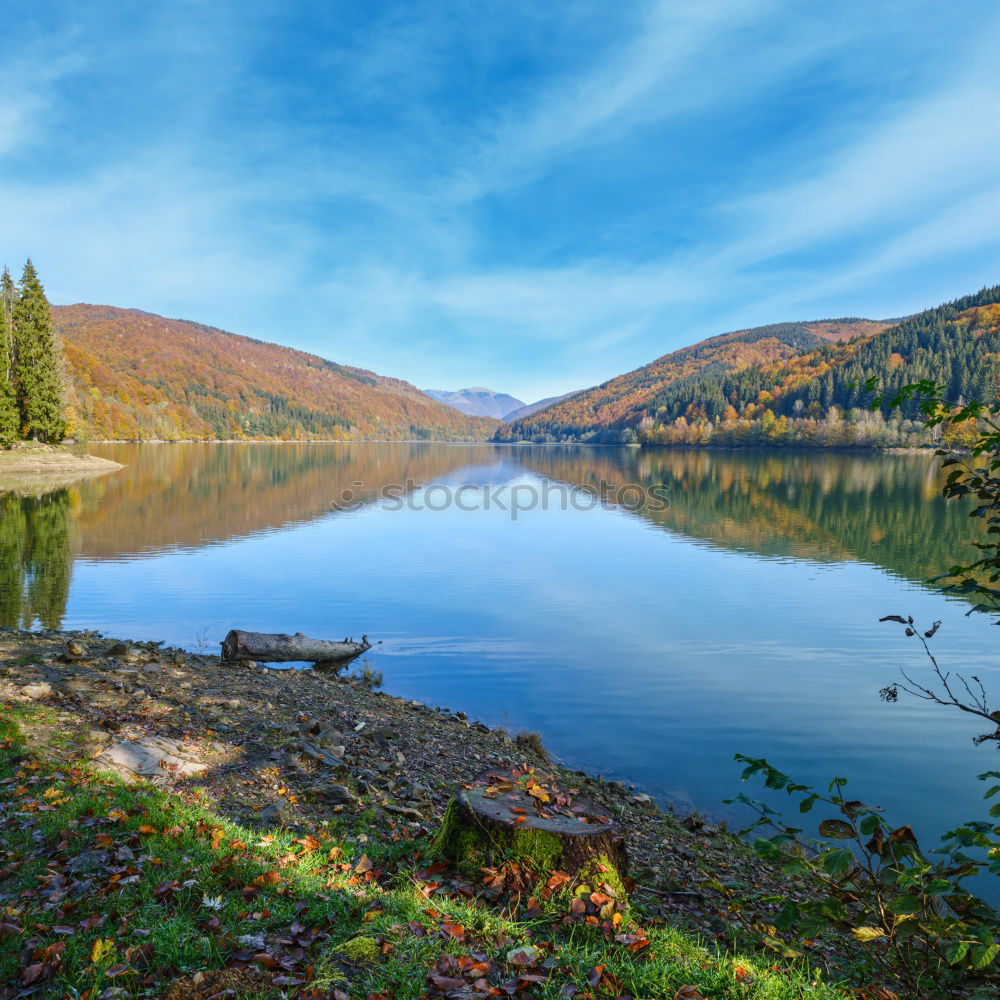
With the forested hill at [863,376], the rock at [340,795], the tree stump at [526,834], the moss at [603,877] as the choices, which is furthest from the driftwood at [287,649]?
the forested hill at [863,376]

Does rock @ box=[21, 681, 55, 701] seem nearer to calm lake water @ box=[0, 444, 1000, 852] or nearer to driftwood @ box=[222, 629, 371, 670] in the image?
driftwood @ box=[222, 629, 371, 670]

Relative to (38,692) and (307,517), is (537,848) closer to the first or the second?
(38,692)

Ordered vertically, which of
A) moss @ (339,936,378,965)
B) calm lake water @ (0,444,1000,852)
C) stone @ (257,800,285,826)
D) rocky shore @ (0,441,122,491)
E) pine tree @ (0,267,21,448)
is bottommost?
calm lake water @ (0,444,1000,852)

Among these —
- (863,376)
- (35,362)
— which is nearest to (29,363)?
(35,362)

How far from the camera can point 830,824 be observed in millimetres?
3223

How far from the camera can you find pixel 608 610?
65.6ft

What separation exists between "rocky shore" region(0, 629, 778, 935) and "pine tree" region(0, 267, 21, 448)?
56710 mm

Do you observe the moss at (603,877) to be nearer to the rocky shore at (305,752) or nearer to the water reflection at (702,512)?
the rocky shore at (305,752)

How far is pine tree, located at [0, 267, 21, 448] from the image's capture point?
54.2 metres

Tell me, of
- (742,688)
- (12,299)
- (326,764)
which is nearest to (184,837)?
(326,764)

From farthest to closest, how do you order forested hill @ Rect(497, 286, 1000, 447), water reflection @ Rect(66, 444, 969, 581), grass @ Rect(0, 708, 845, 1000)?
forested hill @ Rect(497, 286, 1000, 447), water reflection @ Rect(66, 444, 969, 581), grass @ Rect(0, 708, 845, 1000)

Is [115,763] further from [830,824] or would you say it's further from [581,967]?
[830,824]

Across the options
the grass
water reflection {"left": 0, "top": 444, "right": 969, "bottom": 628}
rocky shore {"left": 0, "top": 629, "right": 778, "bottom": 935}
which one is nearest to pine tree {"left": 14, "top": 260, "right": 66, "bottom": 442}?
water reflection {"left": 0, "top": 444, "right": 969, "bottom": 628}

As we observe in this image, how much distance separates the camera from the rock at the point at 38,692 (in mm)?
8203
